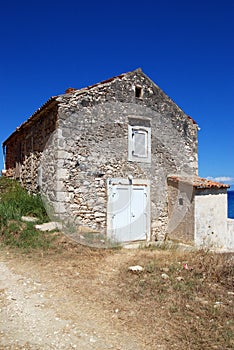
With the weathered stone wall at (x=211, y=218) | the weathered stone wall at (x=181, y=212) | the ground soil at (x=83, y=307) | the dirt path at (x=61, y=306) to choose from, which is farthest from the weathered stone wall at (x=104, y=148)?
the dirt path at (x=61, y=306)

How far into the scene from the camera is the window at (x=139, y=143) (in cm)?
1075

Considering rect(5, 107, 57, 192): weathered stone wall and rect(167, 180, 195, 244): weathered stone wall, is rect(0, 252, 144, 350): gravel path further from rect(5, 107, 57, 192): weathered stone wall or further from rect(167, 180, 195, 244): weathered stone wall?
rect(167, 180, 195, 244): weathered stone wall

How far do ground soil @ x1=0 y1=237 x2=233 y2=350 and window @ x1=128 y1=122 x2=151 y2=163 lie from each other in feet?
16.3

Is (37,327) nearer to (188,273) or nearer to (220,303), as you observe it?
(220,303)

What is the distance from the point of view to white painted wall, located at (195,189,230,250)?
421 inches

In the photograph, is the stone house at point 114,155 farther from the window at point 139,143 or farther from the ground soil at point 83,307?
the ground soil at point 83,307

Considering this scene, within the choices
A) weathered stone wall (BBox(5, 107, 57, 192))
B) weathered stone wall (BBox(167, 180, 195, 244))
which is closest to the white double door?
weathered stone wall (BBox(167, 180, 195, 244))

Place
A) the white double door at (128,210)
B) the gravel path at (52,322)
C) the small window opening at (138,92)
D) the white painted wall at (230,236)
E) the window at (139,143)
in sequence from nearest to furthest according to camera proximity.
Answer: the gravel path at (52,322), the white double door at (128,210), the window at (139,143), the small window opening at (138,92), the white painted wall at (230,236)

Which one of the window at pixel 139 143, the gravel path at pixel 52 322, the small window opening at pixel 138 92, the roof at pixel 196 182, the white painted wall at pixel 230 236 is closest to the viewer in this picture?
the gravel path at pixel 52 322

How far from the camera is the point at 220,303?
4.48 metres

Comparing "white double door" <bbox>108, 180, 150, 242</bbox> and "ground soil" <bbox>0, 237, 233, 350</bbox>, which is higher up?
"white double door" <bbox>108, 180, 150, 242</bbox>

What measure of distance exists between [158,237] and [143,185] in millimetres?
2292

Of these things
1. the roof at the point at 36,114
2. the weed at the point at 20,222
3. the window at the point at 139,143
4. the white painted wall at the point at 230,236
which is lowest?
the white painted wall at the point at 230,236

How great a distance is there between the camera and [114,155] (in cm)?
1033
